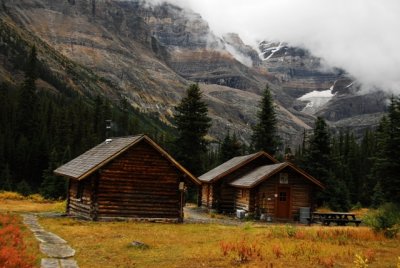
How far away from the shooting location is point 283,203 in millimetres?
40656

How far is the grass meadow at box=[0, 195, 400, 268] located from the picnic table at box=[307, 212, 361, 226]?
1228cm

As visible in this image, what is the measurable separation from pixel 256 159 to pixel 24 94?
7142 cm

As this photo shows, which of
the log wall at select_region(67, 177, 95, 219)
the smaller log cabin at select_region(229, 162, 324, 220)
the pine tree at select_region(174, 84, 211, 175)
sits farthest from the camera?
the pine tree at select_region(174, 84, 211, 175)

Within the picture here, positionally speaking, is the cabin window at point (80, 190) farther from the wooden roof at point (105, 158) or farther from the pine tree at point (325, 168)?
the pine tree at point (325, 168)

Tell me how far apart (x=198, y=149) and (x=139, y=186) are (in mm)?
30609

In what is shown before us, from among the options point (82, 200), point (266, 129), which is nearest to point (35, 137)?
point (266, 129)

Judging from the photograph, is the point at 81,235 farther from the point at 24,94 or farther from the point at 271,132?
the point at 24,94

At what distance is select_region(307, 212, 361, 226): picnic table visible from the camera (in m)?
36.7

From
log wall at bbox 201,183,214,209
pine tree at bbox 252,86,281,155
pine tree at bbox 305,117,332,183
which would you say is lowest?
log wall at bbox 201,183,214,209

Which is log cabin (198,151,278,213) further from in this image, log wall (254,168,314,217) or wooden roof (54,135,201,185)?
wooden roof (54,135,201,185)

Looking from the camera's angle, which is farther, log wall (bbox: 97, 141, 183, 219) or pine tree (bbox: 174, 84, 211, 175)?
pine tree (bbox: 174, 84, 211, 175)

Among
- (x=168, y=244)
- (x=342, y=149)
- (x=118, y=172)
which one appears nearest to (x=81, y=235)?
(x=168, y=244)

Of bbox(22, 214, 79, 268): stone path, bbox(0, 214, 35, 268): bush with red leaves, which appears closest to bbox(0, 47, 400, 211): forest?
bbox(22, 214, 79, 268): stone path

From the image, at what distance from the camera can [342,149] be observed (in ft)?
361
